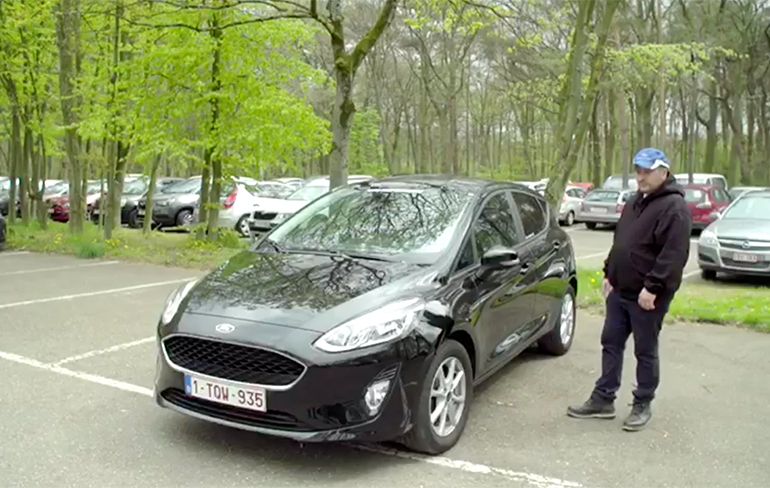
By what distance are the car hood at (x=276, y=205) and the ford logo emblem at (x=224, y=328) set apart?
13281 mm

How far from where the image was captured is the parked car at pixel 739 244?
10766mm

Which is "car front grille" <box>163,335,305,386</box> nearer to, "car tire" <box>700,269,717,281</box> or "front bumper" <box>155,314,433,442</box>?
"front bumper" <box>155,314,433,442</box>

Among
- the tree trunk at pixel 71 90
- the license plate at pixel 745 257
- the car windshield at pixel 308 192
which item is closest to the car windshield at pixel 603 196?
the car windshield at pixel 308 192

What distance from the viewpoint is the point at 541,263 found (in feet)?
19.9

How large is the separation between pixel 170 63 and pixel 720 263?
31.6 feet

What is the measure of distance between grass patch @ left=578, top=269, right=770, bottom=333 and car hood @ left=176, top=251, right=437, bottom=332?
16.2 feet

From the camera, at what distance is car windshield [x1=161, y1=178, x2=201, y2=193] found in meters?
21.0

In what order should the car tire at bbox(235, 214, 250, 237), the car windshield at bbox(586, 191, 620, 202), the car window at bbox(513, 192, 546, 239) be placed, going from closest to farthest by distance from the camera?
1. the car window at bbox(513, 192, 546, 239)
2. the car tire at bbox(235, 214, 250, 237)
3. the car windshield at bbox(586, 191, 620, 202)

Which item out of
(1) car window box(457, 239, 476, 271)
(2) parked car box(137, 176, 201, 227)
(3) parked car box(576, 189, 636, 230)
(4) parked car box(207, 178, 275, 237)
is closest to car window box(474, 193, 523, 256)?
(1) car window box(457, 239, 476, 271)

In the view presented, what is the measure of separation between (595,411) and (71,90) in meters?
12.8

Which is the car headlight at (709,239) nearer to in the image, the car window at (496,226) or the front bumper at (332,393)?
the car window at (496,226)

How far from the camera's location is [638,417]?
16.0 feet

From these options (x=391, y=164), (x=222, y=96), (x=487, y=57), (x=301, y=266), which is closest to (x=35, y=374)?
(x=301, y=266)

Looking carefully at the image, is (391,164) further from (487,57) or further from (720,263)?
(720,263)
